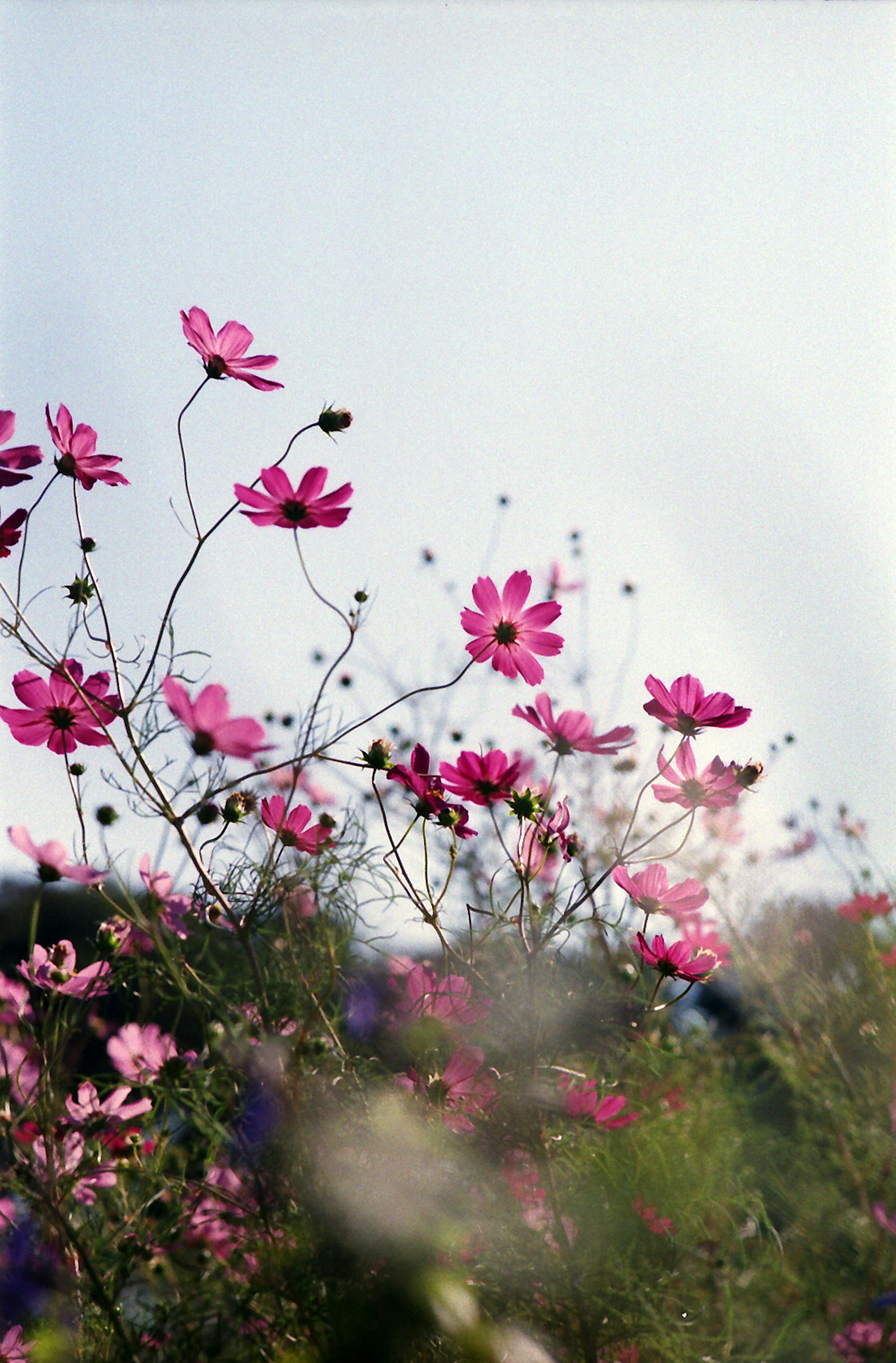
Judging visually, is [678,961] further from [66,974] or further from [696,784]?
[66,974]

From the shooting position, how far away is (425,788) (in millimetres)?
505

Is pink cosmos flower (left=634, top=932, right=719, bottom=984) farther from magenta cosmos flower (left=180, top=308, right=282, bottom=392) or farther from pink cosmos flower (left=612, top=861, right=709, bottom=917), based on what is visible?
magenta cosmos flower (left=180, top=308, right=282, bottom=392)

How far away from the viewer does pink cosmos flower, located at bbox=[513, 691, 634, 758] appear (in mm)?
559

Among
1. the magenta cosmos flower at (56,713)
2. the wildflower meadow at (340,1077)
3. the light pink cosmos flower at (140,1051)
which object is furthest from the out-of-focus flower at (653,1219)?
the magenta cosmos flower at (56,713)

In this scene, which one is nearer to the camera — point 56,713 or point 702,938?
point 56,713

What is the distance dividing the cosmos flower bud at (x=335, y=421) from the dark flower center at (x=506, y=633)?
0.15 m

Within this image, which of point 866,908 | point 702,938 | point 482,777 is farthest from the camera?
point 866,908

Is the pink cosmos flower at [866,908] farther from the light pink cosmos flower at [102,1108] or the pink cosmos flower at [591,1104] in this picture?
the light pink cosmos flower at [102,1108]

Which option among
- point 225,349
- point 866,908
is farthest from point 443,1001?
point 866,908

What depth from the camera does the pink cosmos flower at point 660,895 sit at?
1.74 feet

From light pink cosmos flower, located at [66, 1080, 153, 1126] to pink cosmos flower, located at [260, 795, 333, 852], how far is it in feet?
0.51

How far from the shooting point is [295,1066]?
0.44 meters

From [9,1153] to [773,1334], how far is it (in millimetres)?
637

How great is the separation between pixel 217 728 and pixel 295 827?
5.6 inches
